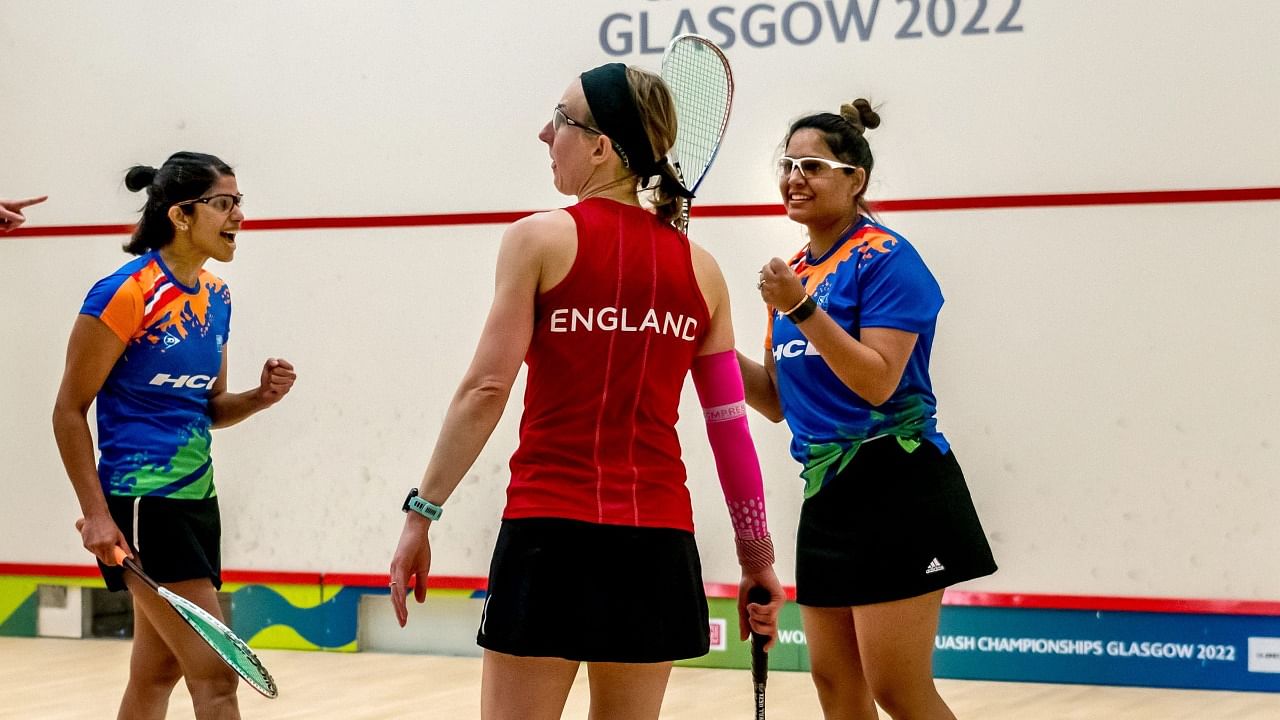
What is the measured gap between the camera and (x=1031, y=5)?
416 cm

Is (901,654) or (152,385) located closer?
(901,654)

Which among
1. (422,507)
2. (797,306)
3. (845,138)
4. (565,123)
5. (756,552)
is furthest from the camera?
A: (845,138)

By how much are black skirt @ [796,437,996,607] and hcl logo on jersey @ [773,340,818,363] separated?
16 centimetres

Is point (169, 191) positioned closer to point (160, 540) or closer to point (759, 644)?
point (160, 540)

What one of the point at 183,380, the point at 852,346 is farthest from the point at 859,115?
the point at 183,380

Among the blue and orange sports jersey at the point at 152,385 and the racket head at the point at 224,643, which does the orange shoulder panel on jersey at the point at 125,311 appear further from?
the racket head at the point at 224,643

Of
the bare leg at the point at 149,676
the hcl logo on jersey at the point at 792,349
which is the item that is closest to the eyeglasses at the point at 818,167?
Answer: the hcl logo on jersey at the point at 792,349

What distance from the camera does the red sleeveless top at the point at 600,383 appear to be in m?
1.51

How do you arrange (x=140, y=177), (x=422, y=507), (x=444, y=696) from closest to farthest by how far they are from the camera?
(x=422, y=507) → (x=140, y=177) → (x=444, y=696)

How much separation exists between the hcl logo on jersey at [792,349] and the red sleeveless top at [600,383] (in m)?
0.61

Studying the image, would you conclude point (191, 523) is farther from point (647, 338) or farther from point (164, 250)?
point (647, 338)

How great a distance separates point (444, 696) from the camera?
12.8 ft

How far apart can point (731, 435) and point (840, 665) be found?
0.64 metres

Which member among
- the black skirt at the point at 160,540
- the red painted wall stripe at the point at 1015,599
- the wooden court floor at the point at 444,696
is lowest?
the wooden court floor at the point at 444,696
